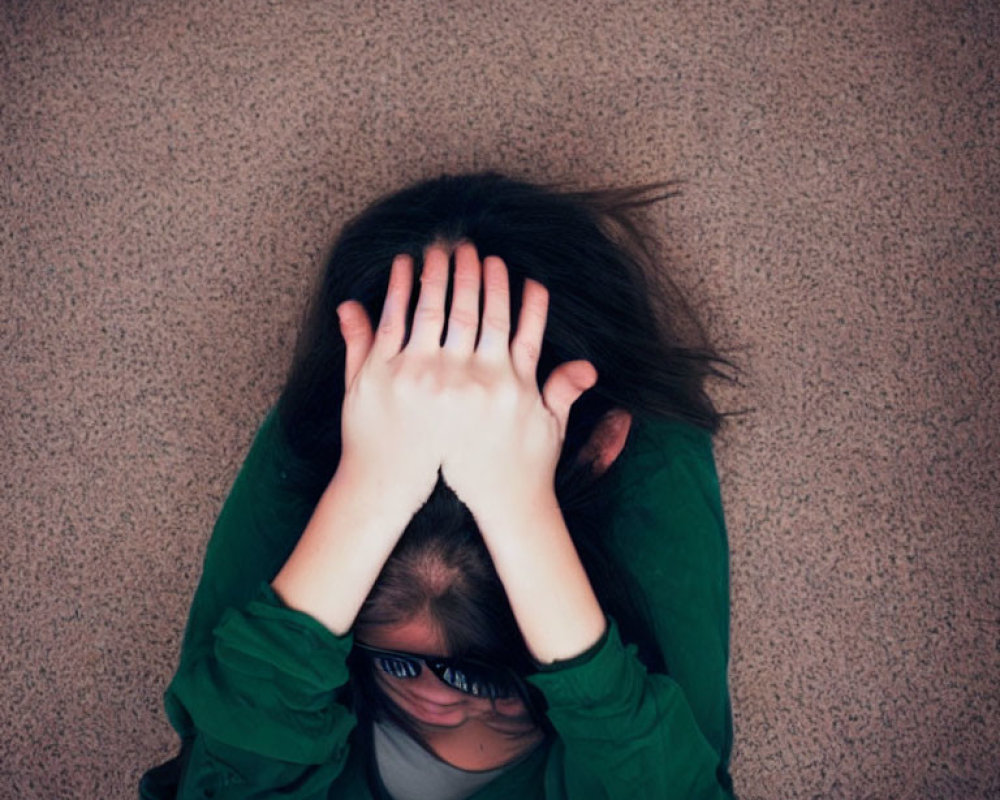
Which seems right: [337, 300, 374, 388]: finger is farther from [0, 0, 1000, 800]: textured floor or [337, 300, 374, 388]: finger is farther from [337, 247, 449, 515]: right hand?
[0, 0, 1000, 800]: textured floor

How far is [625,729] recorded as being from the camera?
61cm

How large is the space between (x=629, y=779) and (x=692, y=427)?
37 cm

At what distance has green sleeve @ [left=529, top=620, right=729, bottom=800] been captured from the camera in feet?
1.98

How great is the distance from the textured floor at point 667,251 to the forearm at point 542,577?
1.44 feet

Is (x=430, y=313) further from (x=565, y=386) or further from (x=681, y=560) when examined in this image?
(x=681, y=560)

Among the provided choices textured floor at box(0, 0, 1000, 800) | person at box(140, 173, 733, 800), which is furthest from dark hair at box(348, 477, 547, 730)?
textured floor at box(0, 0, 1000, 800)

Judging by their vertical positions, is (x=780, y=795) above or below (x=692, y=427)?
below

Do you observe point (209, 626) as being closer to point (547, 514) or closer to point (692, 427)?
point (547, 514)

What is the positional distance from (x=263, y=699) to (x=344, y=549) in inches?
5.6

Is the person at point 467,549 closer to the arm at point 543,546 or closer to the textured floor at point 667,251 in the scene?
the arm at point 543,546

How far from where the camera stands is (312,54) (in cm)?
103

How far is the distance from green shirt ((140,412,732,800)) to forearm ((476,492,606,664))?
2cm

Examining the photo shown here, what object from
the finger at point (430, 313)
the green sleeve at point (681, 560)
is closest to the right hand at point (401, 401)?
the finger at point (430, 313)

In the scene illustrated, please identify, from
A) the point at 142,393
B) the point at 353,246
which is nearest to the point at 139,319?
the point at 142,393
